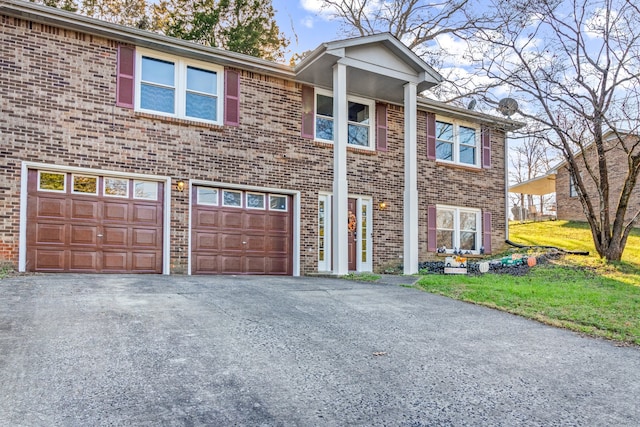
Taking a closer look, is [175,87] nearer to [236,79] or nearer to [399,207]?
[236,79]

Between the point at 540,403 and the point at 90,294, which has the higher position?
the point at 90,294

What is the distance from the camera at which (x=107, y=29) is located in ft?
31.8

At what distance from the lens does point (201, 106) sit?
10891 millimetres

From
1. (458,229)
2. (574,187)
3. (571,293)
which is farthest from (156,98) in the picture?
(574,187)

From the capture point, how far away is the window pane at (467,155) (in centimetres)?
1505

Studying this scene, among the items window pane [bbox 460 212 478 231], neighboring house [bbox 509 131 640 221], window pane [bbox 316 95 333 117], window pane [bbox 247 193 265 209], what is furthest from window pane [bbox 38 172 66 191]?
neighboring house [bbox 509 131 640 221]

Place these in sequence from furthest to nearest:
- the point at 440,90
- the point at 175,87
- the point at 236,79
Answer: the point at 440,90
the point at 236,79
the point at 175,87

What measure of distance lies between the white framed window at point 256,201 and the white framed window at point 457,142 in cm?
585

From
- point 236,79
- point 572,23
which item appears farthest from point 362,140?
point 572,23

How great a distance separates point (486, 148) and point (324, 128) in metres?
6.00

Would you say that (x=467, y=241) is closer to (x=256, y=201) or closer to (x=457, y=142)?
(x=457, y=142)

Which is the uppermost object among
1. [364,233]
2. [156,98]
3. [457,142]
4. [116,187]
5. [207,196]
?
[156,98]

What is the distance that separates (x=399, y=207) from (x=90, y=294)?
874cm

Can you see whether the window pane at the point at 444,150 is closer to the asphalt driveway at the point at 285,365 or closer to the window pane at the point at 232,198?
the window pane at the point at 232,198
